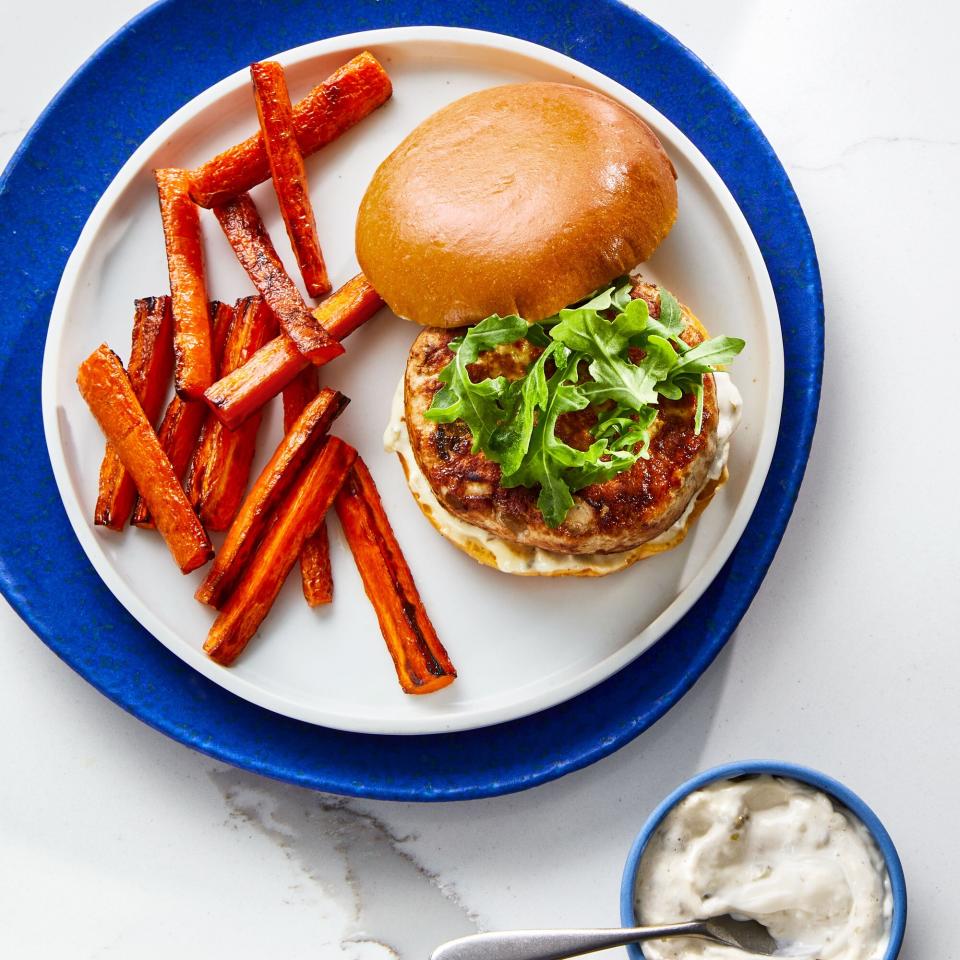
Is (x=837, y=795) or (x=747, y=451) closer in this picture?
(x=837, y=795)

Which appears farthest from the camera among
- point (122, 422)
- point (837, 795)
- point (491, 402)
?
point (122, 422)

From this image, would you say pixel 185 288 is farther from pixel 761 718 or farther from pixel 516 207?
pixel 761 718

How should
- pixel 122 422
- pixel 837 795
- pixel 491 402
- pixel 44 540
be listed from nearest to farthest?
pixel 491 402 < pixel 837 795 < pixel 122 422 < pixel 44 540

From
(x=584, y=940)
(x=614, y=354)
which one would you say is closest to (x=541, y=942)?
(x=584, y=940)

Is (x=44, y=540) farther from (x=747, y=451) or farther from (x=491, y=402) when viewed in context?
(x=747, y=451)

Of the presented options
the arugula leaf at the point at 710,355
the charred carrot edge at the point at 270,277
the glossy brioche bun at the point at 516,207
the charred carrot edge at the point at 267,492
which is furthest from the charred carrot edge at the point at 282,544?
the arugula leaf at the point at 710,355

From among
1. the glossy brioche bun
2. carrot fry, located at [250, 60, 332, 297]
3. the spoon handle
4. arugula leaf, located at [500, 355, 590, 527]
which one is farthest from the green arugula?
the spoon handle

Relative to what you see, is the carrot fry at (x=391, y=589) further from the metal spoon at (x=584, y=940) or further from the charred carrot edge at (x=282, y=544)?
the metal spoon at (x=584, y=940)

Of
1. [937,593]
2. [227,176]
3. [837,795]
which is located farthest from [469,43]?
[837,795]

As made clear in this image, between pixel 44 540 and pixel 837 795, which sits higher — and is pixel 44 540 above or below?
above
